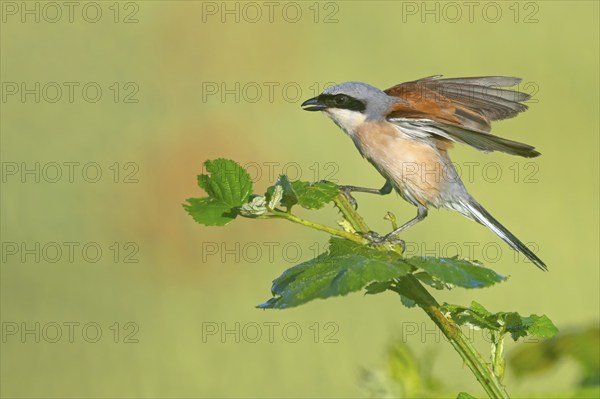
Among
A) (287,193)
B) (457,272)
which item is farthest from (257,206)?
(457,272)

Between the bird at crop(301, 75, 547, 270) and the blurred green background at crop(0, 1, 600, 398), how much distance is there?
574 millimetres

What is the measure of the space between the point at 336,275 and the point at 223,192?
4.7 inches

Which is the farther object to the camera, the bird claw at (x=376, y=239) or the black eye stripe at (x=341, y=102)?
the black eye stripe at (x=341, y=102)

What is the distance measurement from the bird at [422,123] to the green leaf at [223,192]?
42 centimetres

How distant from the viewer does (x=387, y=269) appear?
16.4 inches

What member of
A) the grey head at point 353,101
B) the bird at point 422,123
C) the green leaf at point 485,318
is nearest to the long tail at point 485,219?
the bird at point 422,123

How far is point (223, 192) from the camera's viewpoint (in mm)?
519

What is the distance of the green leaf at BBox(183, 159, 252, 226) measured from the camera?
0.52 m

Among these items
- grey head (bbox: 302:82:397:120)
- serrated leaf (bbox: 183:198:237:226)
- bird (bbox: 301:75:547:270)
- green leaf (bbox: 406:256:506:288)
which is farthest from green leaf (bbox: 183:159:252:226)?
grey head (bbox: 302:82:397:120)

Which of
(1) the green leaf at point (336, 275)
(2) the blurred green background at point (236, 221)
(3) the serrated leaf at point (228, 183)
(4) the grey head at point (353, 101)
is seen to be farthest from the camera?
(2) the blurred green background at point (236, 221)

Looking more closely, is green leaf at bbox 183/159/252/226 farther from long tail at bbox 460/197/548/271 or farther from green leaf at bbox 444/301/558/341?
long tail at bbox 460/197/548/271

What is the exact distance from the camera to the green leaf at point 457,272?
A: 426 millimetres

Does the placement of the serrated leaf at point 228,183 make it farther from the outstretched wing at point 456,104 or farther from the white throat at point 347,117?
the white throat at point 347,117

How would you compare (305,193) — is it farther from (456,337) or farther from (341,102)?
(341,102)
